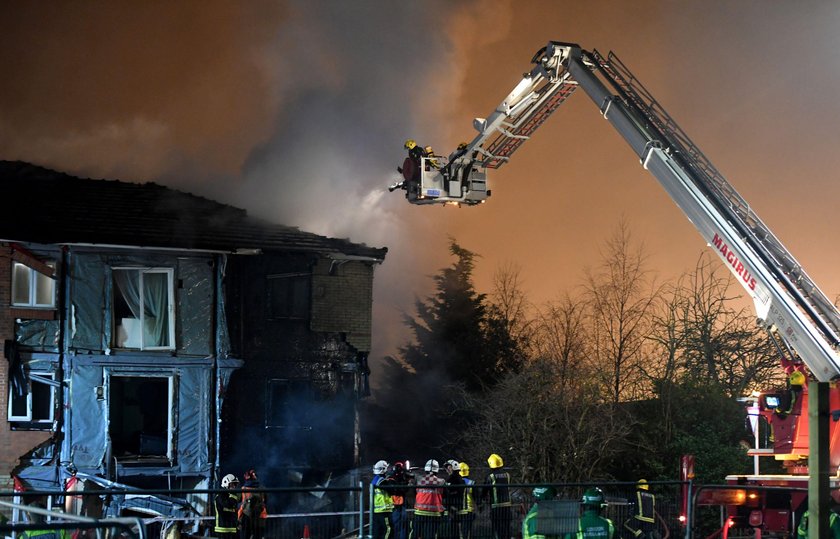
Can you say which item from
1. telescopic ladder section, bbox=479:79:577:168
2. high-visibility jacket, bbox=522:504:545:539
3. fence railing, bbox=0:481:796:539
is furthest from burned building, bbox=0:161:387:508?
high-visibility jacket, bbox=522:504:545:539

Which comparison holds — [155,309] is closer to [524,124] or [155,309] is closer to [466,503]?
[524,124]

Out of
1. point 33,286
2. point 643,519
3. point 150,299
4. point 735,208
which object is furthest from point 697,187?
point 33,286

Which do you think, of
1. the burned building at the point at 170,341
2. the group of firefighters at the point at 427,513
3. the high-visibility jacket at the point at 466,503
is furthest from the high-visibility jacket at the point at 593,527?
the burned building at the point at 170,341

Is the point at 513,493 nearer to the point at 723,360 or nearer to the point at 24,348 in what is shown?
the point at 723,360

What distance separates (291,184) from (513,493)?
11742 millimetres

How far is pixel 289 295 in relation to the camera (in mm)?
25953

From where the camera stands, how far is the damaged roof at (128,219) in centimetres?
2416

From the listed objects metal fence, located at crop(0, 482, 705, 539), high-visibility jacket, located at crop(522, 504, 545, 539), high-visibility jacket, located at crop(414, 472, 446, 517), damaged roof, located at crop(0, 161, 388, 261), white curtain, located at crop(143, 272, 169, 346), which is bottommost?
metal fence, located at crop(0, 482, 705, 539)

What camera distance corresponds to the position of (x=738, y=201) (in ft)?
46.5

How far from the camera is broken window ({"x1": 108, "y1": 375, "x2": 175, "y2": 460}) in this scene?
2539cm

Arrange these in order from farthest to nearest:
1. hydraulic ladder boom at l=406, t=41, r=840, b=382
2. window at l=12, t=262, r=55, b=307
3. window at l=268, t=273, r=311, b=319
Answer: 1. window at l=268, t=273, r=311, b=319
2. window at l=12, t=262, r=55, b=307
3. hydraulic ladder boom at l=406, t=41, r=840, b=382

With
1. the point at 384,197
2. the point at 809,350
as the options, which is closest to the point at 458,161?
the point at 809,350

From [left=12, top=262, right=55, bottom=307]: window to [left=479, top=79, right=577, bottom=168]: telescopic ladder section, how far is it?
1195 cm

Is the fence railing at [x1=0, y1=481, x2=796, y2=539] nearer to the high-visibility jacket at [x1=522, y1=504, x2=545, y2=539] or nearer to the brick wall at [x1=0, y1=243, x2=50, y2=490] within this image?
the high-visibility jacket at [x1=522, y1=504, x2=545, y2=539]
